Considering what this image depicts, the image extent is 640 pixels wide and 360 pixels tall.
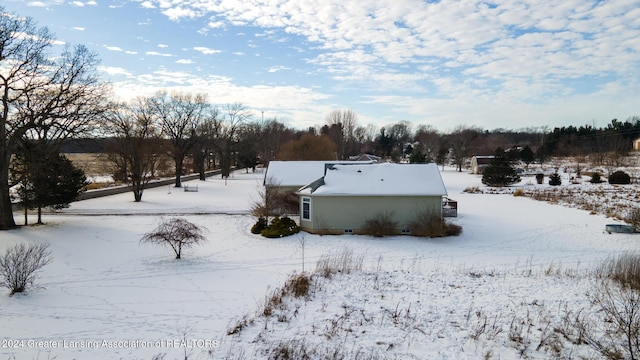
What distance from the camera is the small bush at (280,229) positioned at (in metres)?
20.8

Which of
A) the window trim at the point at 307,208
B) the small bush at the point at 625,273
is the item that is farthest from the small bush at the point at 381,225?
the small bush at the point at 625,273

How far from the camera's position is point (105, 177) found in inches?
2415

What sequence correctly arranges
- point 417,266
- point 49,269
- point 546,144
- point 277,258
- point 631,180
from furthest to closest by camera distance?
point 546,144 < point 631,180 < point 277,258 < point 417,266 < point 49,269

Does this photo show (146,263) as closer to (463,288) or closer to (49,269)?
(49,269)

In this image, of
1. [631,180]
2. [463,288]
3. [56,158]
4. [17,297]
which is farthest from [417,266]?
[631,180]

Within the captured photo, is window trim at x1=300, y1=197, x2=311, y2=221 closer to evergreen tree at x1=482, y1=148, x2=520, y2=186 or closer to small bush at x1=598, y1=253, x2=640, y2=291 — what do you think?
small bush at x1=598, y1=253, x2=640, y2=291

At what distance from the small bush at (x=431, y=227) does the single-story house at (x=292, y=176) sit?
937 centimetres

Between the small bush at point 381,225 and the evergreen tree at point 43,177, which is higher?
the evergreen tree at point 43,177

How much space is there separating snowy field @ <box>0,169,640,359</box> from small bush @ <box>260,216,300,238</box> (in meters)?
0.54

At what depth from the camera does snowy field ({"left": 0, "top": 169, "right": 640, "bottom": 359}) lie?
8094 millimetres

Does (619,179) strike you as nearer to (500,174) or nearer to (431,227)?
(500,174)

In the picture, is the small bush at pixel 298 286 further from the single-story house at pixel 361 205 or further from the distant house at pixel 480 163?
the distant house at pixel 480 163

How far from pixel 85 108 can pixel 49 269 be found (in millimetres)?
10536

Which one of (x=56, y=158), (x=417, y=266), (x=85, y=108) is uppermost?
(x=85, y=108)
